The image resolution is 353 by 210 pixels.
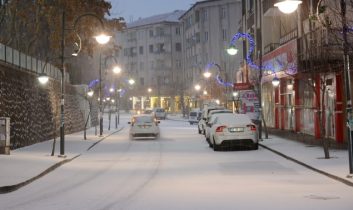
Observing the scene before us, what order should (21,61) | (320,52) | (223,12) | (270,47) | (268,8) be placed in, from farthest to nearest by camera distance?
(223,12)
(270,47)
(268,8)
(21,61)
(320,52)

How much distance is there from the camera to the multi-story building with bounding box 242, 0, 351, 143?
961 inches

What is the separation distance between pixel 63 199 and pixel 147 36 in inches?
4544

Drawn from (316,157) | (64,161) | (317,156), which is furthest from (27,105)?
(316,157)

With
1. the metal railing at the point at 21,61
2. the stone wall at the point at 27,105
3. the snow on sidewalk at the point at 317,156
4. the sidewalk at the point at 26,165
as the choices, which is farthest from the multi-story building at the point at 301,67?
the metal railing at the point at 21,61

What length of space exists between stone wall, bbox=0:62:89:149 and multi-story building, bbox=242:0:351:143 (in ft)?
36.2

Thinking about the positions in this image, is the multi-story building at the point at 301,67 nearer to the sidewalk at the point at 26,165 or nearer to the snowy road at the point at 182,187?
the snowy road at the point at 182,187

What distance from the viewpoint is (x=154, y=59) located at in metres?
127

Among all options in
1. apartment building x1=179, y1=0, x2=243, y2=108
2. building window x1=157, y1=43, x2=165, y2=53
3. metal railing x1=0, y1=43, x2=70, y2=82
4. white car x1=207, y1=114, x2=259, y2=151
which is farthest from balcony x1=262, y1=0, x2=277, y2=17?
building window x1=157, y1=43, x2=165, y2=53

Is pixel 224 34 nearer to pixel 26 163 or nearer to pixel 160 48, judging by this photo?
pixel 160 48

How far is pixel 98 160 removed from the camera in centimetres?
2284

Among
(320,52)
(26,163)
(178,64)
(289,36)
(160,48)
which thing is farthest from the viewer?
(160,48)

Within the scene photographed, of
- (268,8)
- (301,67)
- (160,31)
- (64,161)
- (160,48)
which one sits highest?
(160,31)

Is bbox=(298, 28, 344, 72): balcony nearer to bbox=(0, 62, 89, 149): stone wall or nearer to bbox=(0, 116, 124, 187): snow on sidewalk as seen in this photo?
bbox=(0, 116, 124, 187): snow on sidewalk

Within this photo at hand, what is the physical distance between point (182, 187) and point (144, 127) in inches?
916
